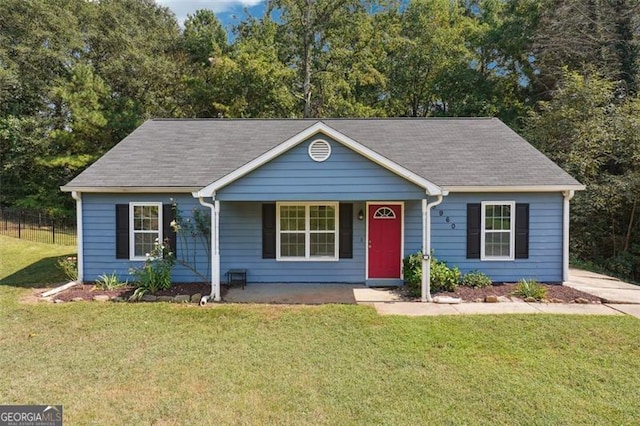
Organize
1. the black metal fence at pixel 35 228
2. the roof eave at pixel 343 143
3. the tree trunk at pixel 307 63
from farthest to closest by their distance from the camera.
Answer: the tree trunk at pixel 307 63, the black metal fence at pixel 35 228, the roof eave at pixel 343 143

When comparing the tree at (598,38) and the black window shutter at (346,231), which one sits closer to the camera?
the black window shutter at (346,231)

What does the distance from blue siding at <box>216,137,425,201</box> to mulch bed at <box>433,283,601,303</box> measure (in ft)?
8.55

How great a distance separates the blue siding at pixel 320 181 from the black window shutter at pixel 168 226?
84.5 inches

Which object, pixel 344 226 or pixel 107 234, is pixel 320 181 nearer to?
pixel 344 226

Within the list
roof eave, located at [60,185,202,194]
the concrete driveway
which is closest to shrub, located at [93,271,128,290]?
roof eave, located at [60,185,202,194]

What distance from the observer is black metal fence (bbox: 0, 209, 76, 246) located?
17236 millimetres

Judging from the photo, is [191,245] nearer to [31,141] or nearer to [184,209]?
[184,209]

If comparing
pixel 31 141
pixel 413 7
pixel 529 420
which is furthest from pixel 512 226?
pixel 31 141

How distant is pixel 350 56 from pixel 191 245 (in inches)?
734

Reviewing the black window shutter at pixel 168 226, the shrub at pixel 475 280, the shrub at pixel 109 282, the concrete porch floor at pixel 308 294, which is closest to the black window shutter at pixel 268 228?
the concrete porch floor at pixel 308 294

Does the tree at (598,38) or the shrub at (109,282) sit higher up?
the tree at (598,38)

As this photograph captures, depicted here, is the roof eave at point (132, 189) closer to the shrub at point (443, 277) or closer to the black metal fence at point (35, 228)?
the shrub at point (443, 277)

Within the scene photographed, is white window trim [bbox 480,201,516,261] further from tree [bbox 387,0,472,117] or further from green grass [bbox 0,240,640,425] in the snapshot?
tree [bbox 387,0,472,117]

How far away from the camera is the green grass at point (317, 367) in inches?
156
